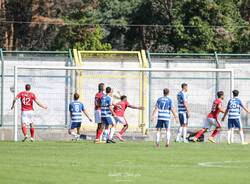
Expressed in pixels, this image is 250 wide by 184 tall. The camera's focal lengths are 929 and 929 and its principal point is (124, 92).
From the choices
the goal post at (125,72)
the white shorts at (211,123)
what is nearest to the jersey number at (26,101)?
the goal post at (125,72)

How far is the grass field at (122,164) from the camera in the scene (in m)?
16.9

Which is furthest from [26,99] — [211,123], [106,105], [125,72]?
[211,123]

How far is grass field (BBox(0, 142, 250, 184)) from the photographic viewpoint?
1688 cm

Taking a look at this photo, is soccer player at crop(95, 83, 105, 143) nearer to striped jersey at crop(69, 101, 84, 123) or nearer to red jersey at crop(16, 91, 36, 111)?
striped jersey at crop(69, 101, 84, 123)

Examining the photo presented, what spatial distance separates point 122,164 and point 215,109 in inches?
→ 503

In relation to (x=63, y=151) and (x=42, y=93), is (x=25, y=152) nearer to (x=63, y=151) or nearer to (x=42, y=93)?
(x=63, y=151)

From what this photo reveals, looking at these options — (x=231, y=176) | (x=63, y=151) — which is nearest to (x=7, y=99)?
(x=63, y=151)

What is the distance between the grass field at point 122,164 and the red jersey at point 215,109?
4490 mm

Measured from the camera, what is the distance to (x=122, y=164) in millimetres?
20266

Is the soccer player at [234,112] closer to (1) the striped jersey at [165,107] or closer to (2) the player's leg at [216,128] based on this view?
(2) the player's leg at [216,128]

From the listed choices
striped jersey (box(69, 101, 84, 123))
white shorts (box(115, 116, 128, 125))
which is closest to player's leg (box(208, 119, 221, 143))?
white shorts (box(115, 116, 128, 125))

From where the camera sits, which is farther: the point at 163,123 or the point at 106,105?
the point at 106,105

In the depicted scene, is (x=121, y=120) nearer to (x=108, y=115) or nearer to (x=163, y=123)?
(x=108, y=115)

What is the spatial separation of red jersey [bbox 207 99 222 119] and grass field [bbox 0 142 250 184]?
4490 millimetres
